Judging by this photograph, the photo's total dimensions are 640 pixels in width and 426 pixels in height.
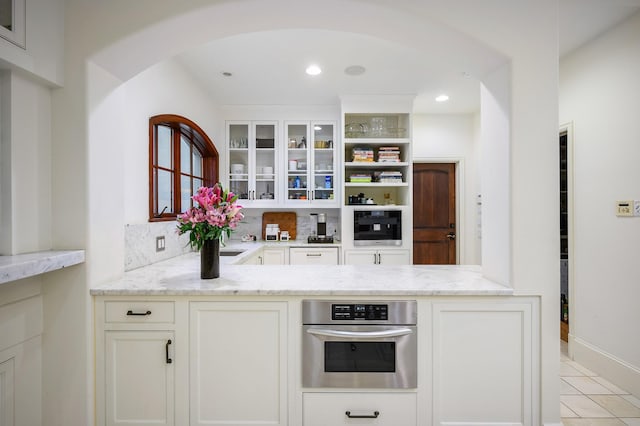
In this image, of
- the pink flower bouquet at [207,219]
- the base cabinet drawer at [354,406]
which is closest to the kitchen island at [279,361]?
the base cabinet drawer at [354,406]

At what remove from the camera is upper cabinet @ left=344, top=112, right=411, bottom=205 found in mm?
3875

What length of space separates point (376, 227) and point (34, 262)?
124 inches

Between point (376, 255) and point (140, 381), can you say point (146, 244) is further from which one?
point (376, 255)

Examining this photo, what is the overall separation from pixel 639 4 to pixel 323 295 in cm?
240

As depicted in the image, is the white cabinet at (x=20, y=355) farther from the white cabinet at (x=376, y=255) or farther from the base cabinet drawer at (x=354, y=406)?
the white cabinet at (x=376, y=255)

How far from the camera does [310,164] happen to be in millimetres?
4145

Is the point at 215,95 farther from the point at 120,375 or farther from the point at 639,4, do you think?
the point at 639,4

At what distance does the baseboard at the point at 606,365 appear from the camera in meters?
2.19

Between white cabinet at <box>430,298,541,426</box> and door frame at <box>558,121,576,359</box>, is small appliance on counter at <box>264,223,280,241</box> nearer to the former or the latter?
white cabinet at <box>430,298,541,426</box>

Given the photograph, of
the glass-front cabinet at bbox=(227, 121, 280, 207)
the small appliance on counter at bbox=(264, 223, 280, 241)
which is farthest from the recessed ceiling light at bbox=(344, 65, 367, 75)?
the small appliance on counter at bbox=(264, 223, 280, 241)

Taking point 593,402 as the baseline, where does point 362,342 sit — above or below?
above

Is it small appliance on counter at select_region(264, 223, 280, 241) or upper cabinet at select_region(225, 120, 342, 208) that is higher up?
upper cabinet at select_region(225, 120, 342, 208)

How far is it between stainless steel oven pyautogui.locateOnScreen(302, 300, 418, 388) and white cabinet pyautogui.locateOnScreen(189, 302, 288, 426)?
5.3 inches

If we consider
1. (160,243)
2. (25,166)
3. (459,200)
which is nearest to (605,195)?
(459,200)
